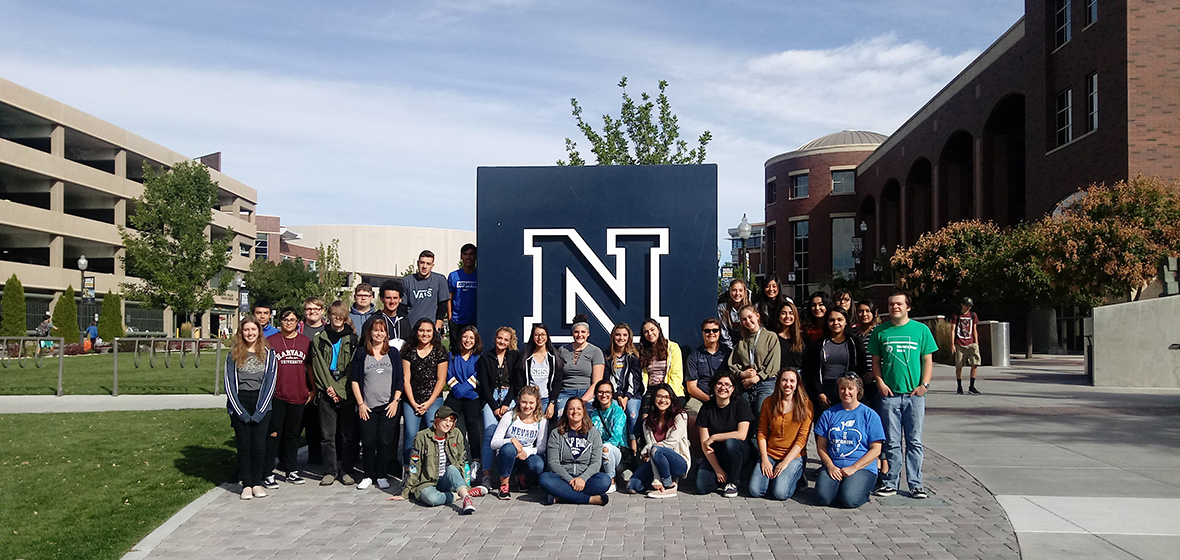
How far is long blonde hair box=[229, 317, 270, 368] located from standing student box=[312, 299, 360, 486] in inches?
23.2

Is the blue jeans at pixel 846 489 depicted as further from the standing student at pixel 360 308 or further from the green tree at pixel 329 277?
the green tree at pixel 329 277

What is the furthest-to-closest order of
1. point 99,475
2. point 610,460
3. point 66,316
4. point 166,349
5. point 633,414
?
point 66,316 < point 166,349 < point 99,475 < point 633,414 < point 610,460

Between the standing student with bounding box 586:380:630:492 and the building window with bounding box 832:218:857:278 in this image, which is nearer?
the standing student with bounding box 586:380:630:492

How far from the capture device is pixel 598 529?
6797 mm

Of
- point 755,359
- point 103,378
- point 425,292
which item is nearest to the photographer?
point 755,359

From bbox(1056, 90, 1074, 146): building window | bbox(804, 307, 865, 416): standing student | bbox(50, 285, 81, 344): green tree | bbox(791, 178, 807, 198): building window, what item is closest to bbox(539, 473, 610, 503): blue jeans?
bbox(804, 307, 865, 416): standing student

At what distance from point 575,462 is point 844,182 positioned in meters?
67.0

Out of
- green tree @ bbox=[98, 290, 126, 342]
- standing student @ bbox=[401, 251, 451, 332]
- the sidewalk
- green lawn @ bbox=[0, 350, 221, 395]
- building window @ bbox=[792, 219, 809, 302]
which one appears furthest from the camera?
building window @ bbox=[792, 219, 809, 302]

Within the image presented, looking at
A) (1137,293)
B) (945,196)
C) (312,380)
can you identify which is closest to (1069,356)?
(1137,293)

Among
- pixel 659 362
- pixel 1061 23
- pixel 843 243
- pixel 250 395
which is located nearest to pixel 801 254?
pixel 843 243

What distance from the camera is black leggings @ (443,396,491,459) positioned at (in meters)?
8.87

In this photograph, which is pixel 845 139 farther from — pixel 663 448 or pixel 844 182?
pixel 663 448

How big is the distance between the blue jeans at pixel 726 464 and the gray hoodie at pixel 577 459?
0.91 metres

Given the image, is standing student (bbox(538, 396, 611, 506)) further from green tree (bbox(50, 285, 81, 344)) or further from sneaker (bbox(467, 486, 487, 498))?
green tree (bbox(50, 285, 81, 344))
